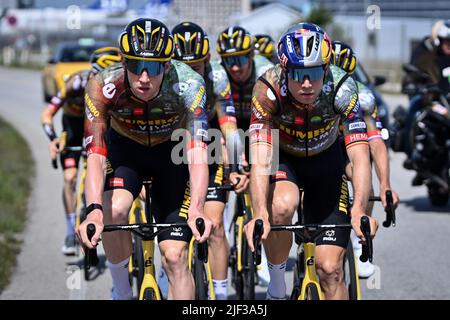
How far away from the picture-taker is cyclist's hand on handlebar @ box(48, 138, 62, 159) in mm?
8742

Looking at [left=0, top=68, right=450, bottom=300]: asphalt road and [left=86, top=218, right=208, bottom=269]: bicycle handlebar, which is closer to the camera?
[left=86, top=218, right=208, bottom=269]: bicycle handlebar

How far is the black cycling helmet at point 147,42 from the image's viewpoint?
5145mm

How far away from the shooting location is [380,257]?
879 centimetres

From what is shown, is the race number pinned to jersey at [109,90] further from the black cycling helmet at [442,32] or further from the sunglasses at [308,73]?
the black cycling helmet at [442,32]

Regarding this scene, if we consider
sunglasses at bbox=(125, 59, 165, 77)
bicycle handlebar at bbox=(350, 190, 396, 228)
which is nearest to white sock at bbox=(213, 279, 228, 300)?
bicycle handlebar at bbox=(350, 190, 396, 228)

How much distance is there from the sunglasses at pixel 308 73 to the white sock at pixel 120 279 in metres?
1.72

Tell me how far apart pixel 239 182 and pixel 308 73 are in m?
1.60

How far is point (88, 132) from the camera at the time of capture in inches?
214

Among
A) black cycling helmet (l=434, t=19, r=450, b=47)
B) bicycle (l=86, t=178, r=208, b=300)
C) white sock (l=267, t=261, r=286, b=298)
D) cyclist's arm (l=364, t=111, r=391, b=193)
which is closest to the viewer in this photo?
bicycle (l=86, t=178, r=208, b=300)

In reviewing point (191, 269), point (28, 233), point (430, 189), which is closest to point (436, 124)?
point (430, 189)

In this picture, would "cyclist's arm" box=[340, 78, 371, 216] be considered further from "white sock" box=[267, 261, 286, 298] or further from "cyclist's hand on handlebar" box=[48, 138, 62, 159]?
"cyclist's hand on handlebar" box=[48, 138, 62, 159]

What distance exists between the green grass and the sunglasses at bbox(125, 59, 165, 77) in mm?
3257

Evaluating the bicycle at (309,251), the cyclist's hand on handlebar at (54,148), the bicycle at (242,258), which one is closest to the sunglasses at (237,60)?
the bicycle at (242,258)

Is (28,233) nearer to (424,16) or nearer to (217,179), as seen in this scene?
(217,179)
